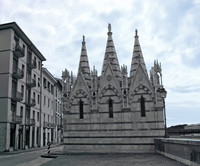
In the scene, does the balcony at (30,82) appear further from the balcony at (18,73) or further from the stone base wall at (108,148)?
the stone base wall at (108,148)

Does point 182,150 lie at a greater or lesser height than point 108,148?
greater

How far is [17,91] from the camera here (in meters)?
30.7

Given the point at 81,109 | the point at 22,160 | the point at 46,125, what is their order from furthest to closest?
the point at 46,125, the point at 81,109, the point at 22,160

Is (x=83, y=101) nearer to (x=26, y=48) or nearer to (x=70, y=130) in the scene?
(x=70, y=130)

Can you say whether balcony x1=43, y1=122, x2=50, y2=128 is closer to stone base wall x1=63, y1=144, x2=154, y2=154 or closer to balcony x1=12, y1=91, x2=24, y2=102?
balcony x1=12, y1=91, x2=24, y2=102

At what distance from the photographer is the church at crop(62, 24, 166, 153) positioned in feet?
69.4

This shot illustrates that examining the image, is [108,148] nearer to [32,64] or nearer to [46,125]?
[32,64]

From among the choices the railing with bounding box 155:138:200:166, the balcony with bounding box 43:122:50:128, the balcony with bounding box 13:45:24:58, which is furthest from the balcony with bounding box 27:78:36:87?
the railing with bounding box 155:138:200:166

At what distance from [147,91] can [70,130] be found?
8654mm

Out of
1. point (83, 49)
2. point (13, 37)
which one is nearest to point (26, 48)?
point (13, 37)

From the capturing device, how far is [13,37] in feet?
98.8

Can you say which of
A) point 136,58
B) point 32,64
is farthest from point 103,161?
point 32,64

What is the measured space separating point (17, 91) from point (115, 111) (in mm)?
15572

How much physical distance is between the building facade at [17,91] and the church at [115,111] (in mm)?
9419
